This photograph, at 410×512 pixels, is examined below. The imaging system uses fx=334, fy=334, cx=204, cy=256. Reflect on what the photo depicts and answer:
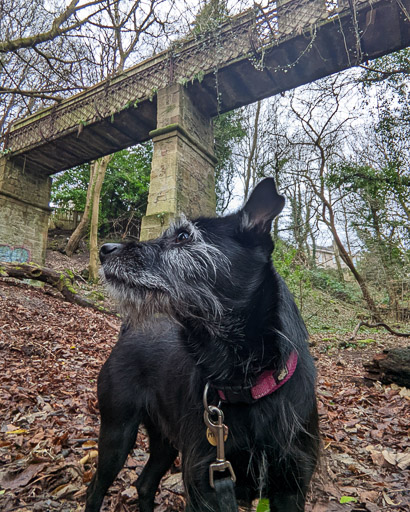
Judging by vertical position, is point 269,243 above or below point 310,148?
below

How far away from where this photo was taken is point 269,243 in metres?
1.92

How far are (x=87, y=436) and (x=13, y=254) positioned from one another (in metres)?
10.5

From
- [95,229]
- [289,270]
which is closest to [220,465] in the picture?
[289,270]

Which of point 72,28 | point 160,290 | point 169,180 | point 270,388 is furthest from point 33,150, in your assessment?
point 270,388

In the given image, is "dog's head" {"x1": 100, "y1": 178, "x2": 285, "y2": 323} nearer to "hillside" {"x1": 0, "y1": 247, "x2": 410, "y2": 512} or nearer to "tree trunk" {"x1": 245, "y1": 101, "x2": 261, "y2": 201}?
"hillside" {"x1": 0, "y1": 247, "x2": 410, "y2": 512}

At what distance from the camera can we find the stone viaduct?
19.9 ft

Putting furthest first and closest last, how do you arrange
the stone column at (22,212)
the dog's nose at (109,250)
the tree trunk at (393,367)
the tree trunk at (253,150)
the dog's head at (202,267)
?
1. the tree trunk at (253,150)
2. the stone column at (22,212)
3. the tree trunk at (393,367)
4. the dog's nose at (109,250)
5. the dog's head at (202,267)

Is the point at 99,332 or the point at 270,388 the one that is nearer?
the point at 270,388

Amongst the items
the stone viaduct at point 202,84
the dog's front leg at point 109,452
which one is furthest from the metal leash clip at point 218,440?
the stone viaduct at point 202,84

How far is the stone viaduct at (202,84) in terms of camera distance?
6.07 meters

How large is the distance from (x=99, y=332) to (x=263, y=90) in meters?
6.18

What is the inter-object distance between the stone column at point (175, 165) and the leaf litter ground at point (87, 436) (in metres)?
2.91

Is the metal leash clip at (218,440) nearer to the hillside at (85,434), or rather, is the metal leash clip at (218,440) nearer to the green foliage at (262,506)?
the green foliage at (262,506)

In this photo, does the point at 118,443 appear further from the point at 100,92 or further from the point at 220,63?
the point at 100,92
